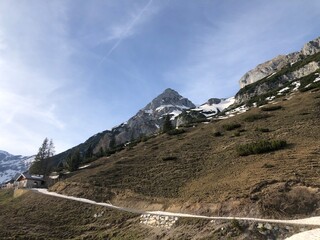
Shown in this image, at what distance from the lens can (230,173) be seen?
36.4 m

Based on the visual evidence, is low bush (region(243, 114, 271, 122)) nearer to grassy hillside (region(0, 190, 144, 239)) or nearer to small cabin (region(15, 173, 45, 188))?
grassy hillside (region(0, 190, 144, 239))

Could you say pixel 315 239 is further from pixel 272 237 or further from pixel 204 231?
pixel 204 231

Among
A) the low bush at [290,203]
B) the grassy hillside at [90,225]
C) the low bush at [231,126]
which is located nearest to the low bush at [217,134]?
the low bush at [231,126]

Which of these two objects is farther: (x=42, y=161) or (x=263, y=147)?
(x=42, y=161)

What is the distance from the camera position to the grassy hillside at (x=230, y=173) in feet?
86.3

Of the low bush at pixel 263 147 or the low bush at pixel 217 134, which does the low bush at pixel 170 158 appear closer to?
the low bush at pixel 263 147

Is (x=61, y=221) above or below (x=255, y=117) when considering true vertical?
below

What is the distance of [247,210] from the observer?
25422mm

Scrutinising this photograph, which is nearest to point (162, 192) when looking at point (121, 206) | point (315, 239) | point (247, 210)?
point (121, 206)

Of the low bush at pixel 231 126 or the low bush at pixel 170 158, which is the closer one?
the low bush at pixel 170 158

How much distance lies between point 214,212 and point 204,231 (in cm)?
415

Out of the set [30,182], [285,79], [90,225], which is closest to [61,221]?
[90,225]

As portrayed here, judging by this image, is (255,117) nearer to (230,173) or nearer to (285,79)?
(230,173)

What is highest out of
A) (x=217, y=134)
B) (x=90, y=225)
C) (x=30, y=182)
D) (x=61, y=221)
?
(x=217, y=134)
